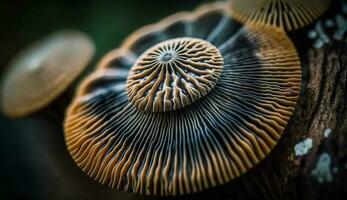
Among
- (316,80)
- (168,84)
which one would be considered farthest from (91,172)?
(316,80)

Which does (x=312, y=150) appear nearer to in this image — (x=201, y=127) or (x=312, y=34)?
(x=201, y=127)

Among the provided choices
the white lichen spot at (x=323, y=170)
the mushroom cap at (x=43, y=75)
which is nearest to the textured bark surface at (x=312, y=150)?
the white lichen spot at (x=323, y=170)

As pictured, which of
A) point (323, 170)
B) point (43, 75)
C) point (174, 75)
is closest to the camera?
point (323, 170)

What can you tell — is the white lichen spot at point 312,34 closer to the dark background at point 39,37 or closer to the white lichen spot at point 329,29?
the white lichen spot at point 329,29

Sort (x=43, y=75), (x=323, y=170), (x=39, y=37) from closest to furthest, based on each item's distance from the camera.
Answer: (x=323, y=170) < (x=43, y=75) < (x=39, y=37)

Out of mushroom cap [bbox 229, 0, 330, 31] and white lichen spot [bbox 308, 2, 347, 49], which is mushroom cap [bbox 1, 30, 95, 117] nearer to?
mushroom cap [bbox 229, 0, 330, 31]

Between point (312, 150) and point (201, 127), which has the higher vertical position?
point (201, 127)

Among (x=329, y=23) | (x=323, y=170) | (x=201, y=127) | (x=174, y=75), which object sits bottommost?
(x=323, y=170)

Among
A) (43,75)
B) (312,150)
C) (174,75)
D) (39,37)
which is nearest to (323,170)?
(312,150)
